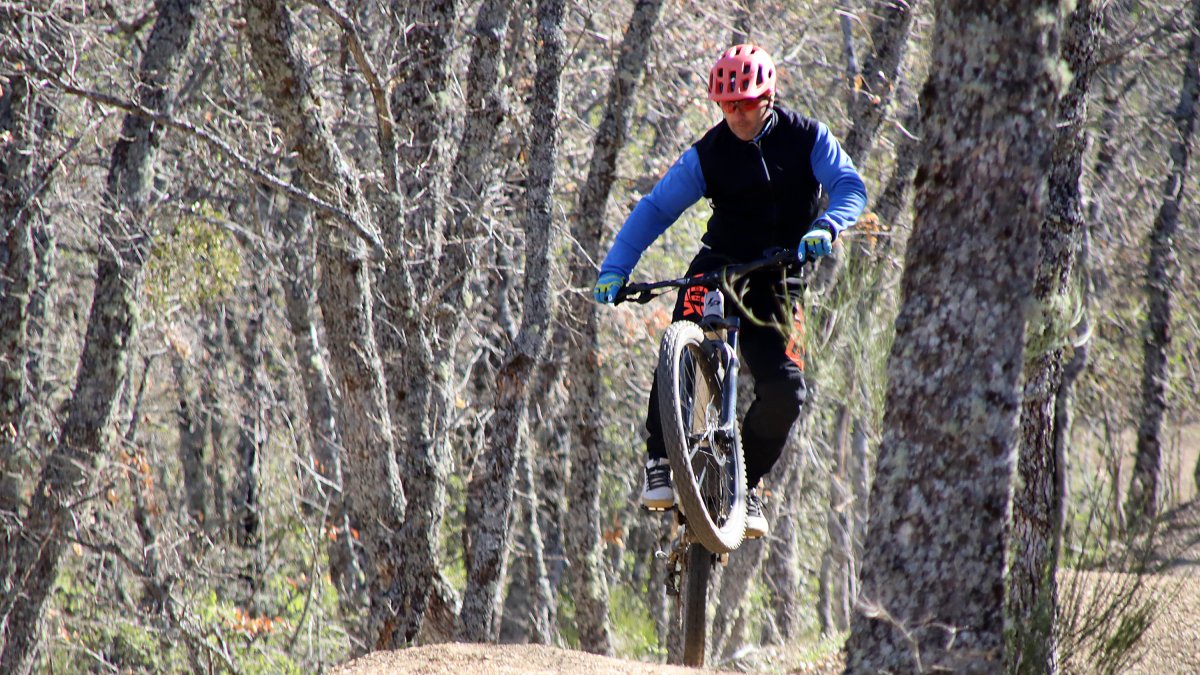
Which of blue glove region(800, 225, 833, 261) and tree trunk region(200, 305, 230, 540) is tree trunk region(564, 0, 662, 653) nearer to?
tree trunk region(200, 305, 230, 540)

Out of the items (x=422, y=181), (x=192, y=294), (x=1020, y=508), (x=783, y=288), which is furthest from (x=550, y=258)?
(x=192, y=294)

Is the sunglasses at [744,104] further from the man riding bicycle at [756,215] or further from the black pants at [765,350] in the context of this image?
the black pants at [765,350]

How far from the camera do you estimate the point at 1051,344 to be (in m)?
4.48

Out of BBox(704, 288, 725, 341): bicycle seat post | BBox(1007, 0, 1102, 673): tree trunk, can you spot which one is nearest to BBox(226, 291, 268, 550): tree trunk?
BBox(704, 288, 725, 341): bicycle seat post

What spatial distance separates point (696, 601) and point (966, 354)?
7.68ft

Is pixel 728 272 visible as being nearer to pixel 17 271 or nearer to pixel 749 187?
pixel 749 187

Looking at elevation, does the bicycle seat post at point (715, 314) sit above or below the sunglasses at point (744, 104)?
below

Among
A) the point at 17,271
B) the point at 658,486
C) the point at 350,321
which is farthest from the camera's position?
the point at 17,271

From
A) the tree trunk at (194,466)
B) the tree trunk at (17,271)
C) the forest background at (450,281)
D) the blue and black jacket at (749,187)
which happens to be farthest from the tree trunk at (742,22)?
the tree trunk at (194,466)

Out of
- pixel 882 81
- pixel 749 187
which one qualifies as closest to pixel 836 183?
pixel 749 187

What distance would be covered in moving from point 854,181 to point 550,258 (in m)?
2.13

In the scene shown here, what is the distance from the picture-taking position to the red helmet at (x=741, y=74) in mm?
5309

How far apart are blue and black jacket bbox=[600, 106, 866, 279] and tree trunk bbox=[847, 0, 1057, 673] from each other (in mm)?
2005

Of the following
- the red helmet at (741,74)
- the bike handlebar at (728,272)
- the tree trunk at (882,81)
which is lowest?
the bike handlebar at (728,272)
